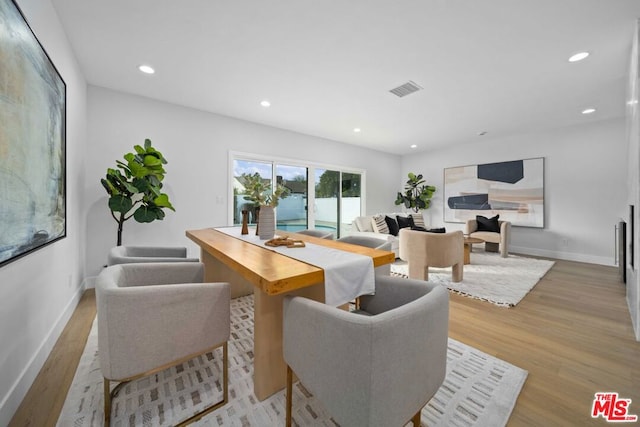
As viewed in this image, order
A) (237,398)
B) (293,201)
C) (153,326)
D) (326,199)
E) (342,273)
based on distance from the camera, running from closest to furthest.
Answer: (153,326), (342,273), (237,398), (293,201), (326,199)

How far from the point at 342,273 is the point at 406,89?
287cm

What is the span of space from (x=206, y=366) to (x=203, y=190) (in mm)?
2844

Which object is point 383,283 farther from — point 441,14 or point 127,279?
point 441,14

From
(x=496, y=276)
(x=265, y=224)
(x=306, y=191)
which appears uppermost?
(x=306, y=191)

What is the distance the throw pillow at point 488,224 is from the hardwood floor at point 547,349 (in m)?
2.05

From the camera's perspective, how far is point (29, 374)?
1.42 metres

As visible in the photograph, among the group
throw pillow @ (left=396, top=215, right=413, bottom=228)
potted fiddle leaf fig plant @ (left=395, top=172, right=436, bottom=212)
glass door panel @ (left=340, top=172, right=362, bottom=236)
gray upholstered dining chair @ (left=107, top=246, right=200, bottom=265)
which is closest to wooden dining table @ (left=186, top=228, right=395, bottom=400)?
gray upholstered dining chair @ (left=107, top=246, right=200, bottom=265)

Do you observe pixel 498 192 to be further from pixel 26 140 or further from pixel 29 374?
pixel 29 374

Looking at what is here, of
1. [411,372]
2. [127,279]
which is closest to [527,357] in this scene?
[411,372]

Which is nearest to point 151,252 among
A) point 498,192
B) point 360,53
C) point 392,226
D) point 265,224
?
point 265,224

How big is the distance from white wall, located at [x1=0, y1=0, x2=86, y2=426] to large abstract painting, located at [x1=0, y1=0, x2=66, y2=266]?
149 millimetres

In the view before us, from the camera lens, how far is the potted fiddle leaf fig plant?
6.48 m

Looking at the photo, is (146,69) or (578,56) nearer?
(578,56)

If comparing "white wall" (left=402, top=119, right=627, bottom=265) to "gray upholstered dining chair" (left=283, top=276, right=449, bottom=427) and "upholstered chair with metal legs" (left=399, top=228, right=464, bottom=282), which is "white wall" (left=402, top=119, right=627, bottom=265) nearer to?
"upholstered chair with metal legs" (left=399, top=228, right=464, bottom=282)
